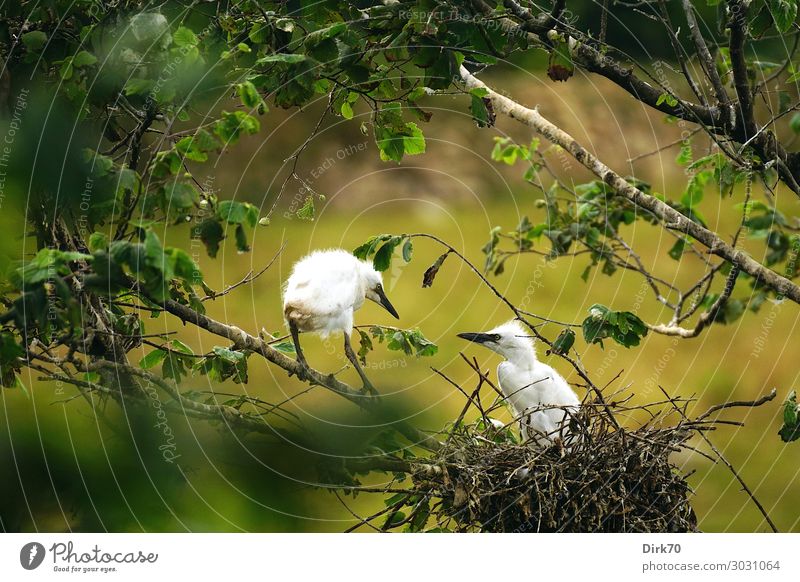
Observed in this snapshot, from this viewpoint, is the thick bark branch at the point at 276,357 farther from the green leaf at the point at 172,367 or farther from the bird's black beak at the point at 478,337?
the bird's black beak at the point at 478,337

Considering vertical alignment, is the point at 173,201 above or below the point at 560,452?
above

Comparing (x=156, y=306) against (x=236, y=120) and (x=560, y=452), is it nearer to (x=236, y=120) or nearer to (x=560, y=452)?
(x=236, y=120)

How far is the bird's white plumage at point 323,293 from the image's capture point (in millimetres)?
2221

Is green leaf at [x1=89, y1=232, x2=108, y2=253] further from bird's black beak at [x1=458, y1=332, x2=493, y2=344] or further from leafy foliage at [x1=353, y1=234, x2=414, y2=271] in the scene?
bird's black beak at [x1=458, y1=332, x2=493, y2=344]

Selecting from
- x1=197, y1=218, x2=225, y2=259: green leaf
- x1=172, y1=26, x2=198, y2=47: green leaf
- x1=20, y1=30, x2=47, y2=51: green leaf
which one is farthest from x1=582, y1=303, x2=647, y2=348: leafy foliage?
x1=20, y1=30, x2=47, y2=51: green leaf

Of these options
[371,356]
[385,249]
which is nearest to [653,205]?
[385,249]

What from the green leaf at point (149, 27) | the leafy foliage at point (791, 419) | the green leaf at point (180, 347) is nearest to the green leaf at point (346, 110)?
the green leaf at point (149, 27)

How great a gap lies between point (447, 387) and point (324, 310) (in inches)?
20.2

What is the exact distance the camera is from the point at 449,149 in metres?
3.30

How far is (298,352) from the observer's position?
7.11 ft

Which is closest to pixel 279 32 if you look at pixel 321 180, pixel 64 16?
pixel 64 16

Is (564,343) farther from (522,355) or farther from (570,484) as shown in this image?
(522,355)

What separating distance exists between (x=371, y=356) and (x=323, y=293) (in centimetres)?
49
